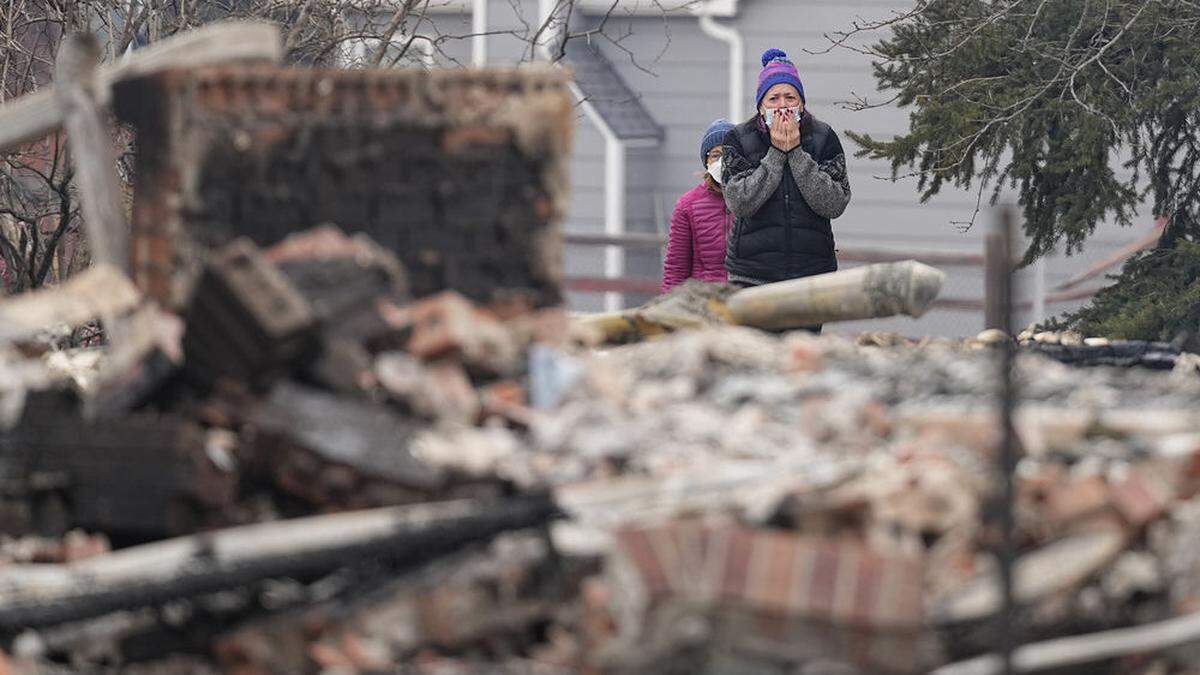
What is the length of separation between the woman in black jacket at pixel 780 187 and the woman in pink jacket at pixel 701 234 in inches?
20.2

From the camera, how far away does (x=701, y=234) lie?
939 cm

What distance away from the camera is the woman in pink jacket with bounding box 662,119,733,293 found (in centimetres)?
937

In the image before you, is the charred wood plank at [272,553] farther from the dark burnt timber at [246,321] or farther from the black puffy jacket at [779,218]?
the black puffy jacket at [779,218]

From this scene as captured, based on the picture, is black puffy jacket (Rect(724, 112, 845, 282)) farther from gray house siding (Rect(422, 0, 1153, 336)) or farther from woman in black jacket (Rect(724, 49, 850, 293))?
gray house siding (Rect(422, 0, 1153, 336))

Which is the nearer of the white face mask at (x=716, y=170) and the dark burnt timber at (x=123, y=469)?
the dark burnt timber at (x=123, y=469)

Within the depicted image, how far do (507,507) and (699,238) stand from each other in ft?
16.1

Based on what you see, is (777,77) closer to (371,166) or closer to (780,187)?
(780,187)

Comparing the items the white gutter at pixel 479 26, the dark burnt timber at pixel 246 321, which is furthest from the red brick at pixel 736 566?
the white gutter at pixel 479 26

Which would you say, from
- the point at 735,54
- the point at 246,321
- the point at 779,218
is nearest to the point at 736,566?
the point at 246,321

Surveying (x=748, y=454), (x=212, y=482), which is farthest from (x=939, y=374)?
(x=212, y=482)

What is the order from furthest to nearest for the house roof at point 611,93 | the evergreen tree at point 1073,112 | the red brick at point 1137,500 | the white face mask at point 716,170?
the house roof at point 611,93 < the evergreen tree at point 1073,112 < the white face mask at point 716,170 < the red brick at point 1137,500

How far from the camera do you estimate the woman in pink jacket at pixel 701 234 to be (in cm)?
937

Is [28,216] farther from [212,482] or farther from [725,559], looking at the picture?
[725,559]

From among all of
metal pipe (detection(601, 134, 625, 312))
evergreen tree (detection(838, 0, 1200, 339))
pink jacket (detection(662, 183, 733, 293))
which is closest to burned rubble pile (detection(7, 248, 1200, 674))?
pink jacket (detection(662, 183, 733, 293))
